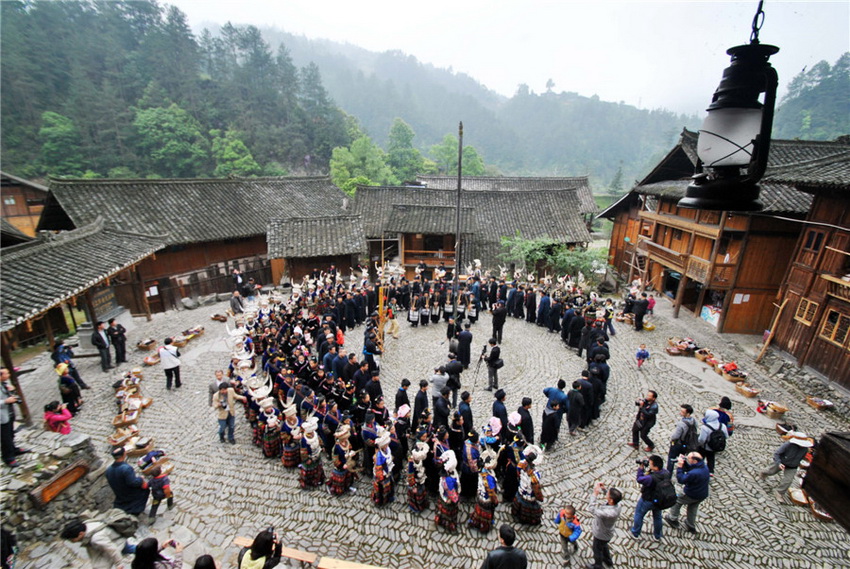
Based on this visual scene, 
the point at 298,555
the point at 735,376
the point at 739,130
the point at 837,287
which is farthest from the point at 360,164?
the point at 739,130

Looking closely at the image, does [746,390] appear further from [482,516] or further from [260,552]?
[260,552]

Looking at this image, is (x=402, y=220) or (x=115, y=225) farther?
(x=402, y=220)

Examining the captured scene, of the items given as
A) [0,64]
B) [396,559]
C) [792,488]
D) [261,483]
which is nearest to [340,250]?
[261,483]

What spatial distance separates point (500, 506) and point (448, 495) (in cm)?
151

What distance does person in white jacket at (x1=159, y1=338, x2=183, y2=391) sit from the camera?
11.1m

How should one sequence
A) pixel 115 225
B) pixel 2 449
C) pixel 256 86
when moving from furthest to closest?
pixel 256 86, pixel 115 225, pixel 2 449

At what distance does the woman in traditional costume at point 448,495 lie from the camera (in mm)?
6625

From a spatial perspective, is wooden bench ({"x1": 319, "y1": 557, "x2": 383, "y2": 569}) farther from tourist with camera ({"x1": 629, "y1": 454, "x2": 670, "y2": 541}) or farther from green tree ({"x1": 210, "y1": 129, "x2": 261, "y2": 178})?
green tree ({"x1": 210, "y1": 129, "x2": 261, "y2": 178})

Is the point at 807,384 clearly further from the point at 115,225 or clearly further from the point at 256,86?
the point at 256,86

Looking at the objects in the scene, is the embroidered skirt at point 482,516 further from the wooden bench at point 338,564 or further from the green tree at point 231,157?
the green tree at point 231,157

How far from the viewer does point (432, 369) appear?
41.7 feet

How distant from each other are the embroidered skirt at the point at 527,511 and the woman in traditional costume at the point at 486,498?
1.48 ft

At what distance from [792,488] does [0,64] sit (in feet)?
217

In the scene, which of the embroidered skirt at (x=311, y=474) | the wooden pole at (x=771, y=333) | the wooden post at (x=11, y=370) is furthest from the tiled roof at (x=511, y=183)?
the embroidered skirt at (x=311, y=474)
